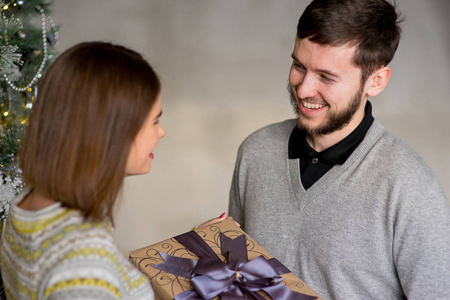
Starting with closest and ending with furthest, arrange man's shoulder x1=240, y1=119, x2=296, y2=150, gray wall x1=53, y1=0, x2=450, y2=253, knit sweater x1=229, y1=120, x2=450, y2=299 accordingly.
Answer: knit sweater x1=229, y1=120, x2=450, y2=299
man's shoulder x1=240, y1=119, x2=296, y2=150
gray wall x1=53, y1=0, x2=450, y2=253

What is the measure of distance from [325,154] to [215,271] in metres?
0.54

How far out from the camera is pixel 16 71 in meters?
1.73

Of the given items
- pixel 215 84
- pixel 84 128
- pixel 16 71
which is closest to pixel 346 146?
pixel 84 128

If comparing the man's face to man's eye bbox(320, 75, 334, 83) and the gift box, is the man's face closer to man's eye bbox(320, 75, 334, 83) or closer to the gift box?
man's eye bbox(320, 75, 334, 83)

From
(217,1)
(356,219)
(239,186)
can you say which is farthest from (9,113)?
(217,1)

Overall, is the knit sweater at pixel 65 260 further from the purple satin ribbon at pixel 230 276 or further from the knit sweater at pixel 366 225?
the knit sweater at pixel 366 225

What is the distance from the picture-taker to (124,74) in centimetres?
86

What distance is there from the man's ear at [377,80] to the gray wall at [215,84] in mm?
1672

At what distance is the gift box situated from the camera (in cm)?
105

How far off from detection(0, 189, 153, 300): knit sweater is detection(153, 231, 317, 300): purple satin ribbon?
173 millimetres

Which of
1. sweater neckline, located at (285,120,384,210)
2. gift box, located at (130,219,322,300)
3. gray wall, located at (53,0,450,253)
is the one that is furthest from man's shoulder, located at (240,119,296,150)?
gray wall, located at (53,0,450,253)

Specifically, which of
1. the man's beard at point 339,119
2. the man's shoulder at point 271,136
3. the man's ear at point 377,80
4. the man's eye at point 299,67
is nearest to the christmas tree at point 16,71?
the man's shoulder at point 271,136

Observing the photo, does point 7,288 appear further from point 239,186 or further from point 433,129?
point 433,129

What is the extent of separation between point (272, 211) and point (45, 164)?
2.63ft
